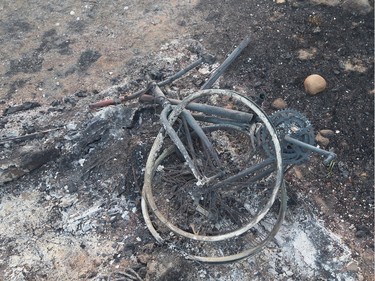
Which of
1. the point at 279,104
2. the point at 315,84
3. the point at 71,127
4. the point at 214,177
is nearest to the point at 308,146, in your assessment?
the point at 214,177

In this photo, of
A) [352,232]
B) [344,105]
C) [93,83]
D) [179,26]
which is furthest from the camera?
[179,26]

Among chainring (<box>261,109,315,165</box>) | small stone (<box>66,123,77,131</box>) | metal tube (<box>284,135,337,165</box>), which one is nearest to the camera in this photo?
metal tube (<box>284,135,337,165</box>)

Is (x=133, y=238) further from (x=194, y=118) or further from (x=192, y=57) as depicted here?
(x=192, y=57)

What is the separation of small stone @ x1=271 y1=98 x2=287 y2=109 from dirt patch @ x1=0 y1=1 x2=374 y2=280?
0.07 metres

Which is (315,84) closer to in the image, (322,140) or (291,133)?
(322,140)

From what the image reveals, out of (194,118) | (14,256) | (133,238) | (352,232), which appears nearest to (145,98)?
(194,118)

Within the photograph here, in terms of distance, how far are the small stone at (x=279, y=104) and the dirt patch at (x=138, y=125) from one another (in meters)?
0.07

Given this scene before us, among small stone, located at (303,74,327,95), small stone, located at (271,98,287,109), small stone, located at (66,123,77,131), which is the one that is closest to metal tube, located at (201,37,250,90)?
small stone, located at (271,98,287,109)

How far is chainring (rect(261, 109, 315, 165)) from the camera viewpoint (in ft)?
13.7

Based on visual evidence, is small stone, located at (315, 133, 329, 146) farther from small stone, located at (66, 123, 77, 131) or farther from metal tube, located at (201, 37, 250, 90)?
small stone, located at (66, 123, 77, 131)

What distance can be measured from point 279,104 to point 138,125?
6.04 feet

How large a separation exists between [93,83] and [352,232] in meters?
3.85

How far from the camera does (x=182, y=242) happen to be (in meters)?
4.77

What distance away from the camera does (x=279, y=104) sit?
576 cm
